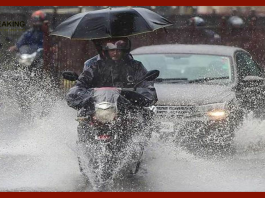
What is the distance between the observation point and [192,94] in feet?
36.4

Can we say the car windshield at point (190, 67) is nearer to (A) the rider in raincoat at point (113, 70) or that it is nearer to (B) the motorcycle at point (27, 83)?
(A) the rider in raincoat at point (113, 70)

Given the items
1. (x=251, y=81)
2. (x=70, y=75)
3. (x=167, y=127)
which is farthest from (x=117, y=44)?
(x=251, y=81)

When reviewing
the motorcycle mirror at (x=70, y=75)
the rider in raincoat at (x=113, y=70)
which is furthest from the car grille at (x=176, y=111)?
the motorcycle mirror at (x=70, y=75)

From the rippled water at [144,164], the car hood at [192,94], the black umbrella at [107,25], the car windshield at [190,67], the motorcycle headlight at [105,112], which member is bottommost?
the rippled water at [144,164]

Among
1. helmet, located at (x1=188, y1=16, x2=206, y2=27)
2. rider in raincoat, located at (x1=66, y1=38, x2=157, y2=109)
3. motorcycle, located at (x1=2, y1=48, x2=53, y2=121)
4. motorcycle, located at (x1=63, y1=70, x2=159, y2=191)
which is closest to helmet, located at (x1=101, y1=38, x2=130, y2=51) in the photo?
rider in raincoat, located at (x1=66, y1=38, x2=157, y2=109)

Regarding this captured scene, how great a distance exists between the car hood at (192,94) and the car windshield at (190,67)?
1.10 feet

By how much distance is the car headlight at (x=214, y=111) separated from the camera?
1085 centimetres

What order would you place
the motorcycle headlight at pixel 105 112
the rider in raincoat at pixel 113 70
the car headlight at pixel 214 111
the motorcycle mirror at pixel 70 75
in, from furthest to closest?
1. the car headlight at pixel 214 111
2. the rider in raincoat at pixel 113 70
3. the motorcycle mirror at pixel 70 75
4. the motorcycle headlight at pixel 105 112

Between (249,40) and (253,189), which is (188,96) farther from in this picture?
(249,40)

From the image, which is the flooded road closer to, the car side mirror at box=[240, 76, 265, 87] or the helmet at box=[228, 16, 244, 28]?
the car side mirror at box=[240, 76, 265, 87]

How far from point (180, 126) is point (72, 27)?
2.37m

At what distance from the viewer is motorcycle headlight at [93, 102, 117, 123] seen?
7930 mm

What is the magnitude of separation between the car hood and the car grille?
6 cm

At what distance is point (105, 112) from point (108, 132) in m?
0.26
